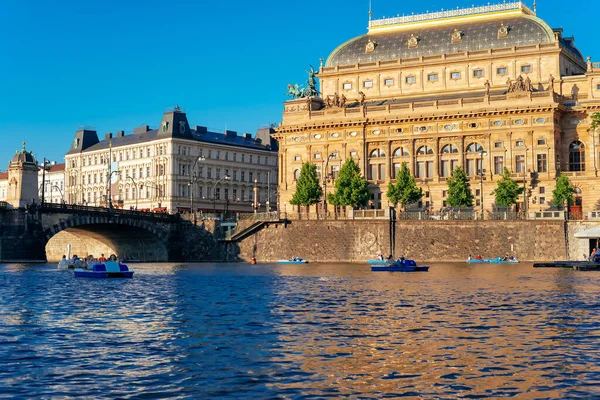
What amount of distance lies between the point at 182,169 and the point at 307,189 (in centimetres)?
4657

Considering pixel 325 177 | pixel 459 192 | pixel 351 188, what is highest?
pixel 325 177

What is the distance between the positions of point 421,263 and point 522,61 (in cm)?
4350

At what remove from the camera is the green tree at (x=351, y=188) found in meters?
138

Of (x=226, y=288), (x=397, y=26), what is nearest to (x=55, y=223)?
(x=226, y=288)

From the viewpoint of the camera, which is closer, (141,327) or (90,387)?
(90,387)

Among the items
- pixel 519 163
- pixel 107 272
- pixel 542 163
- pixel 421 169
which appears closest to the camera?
pixel 107 272

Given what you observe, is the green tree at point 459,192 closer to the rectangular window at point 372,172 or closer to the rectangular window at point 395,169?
the rectangular window at point 395,169

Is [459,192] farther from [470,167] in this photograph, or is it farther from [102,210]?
[102,210]

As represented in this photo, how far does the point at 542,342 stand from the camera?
31.9 meters

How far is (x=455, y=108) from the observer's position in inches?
5522

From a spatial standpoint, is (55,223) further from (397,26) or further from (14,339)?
(14,339)

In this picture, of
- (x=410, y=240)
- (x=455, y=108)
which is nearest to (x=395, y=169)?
(x=455, y=108)

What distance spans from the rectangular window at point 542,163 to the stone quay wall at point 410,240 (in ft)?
51.8

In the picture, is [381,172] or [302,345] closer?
[302,345]
